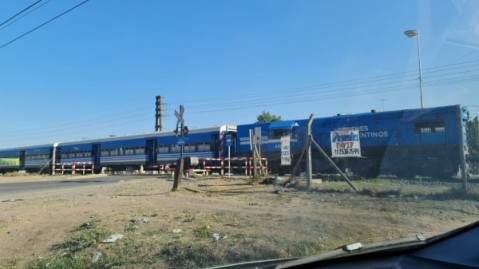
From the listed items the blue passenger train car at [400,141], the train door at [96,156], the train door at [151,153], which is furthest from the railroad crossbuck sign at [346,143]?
the train door at [96,156]

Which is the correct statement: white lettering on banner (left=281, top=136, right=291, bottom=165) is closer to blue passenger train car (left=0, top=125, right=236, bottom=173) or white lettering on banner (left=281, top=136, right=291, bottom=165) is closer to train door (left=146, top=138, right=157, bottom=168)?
blue passenger train car (left=0, top=125, right=236, bottom=173)

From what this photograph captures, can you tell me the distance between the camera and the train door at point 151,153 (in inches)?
1580

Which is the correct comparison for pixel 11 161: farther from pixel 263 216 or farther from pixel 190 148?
pixel 263 216

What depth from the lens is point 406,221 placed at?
7770mm

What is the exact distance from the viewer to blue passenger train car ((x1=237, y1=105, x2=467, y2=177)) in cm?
1955

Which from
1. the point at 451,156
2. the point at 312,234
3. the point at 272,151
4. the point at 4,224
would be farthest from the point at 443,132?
the point at 4,224

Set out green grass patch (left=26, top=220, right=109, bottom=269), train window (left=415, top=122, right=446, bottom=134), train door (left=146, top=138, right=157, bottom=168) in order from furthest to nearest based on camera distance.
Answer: train door (left=146, top=138, right=157, bottom=168) < train window (left=415, top=122, right=446, bottom=134) < green grass patch (left=26, top=220, right=109, bottom=269)

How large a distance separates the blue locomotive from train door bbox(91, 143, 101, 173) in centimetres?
8

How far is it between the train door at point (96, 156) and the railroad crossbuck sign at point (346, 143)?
3698 centimetres

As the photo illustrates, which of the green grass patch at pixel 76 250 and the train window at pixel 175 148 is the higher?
the train window at pixel 175 148

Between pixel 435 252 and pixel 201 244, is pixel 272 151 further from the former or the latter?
pixel 435 252

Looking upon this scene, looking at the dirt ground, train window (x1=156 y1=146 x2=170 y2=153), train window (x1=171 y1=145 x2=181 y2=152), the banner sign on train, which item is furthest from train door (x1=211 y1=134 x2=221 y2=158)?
the banner sign on train

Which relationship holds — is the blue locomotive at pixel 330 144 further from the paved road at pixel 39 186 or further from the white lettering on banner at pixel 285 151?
the paved road at pixel 39 186

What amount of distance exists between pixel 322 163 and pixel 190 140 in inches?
609
